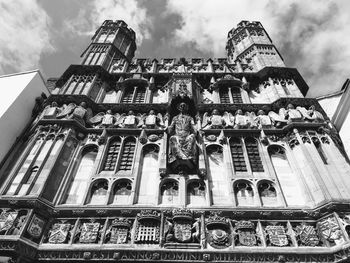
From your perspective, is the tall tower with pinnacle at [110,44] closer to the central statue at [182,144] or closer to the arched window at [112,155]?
the arched window at [112,155]

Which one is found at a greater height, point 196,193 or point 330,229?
point 196,193

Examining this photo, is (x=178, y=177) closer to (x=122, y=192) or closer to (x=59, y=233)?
(x=122, y=192)

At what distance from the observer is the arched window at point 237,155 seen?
1162 centimetres

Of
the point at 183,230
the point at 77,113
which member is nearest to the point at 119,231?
the point at 183,230

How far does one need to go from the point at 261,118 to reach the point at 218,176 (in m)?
4.29

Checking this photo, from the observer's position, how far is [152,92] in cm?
1681

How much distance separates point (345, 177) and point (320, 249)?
3.22m

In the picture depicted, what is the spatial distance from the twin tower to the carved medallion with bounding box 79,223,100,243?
11.8m

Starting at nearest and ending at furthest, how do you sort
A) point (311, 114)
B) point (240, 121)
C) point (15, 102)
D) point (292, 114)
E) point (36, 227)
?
1. point (36, 227)
2. point (15, 102)
3. point (292, 114)
4. point (311, 114)
5. point (240, 121)

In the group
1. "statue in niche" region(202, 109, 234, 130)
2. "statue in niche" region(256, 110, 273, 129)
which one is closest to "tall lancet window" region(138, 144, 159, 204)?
"statue in niche" region(202, 109, 234, 130)

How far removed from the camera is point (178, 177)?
10.8 m

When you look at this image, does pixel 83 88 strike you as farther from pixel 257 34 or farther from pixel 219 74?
pixel 257 34

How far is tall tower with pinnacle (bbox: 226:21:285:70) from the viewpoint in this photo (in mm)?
18438

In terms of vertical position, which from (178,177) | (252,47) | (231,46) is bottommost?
(178,177)
